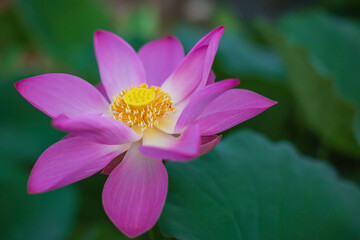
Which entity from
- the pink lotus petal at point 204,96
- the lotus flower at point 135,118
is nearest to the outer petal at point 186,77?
the lotus flower at point 135,118

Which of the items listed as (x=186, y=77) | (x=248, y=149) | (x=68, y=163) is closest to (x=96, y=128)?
(x=68, y=163)

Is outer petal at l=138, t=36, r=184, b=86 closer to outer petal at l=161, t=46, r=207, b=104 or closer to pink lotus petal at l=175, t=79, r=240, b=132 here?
outer petal at l=161, t=46, r=207, b=104

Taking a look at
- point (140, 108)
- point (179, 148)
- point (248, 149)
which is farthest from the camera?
point (248, 149)

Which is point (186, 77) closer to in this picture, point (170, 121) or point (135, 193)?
point (170, 121)

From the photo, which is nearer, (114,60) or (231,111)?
(231,111)

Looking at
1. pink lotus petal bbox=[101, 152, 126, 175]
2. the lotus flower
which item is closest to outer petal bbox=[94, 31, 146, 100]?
the lotus flower

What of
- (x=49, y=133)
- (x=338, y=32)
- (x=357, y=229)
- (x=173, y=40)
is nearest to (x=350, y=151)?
(x=357, y=229)

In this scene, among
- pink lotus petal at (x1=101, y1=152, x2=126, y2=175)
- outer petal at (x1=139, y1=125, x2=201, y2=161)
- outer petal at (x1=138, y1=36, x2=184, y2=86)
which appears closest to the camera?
outer petal at (x1=139, y1=125, x2=201, y2=161)
